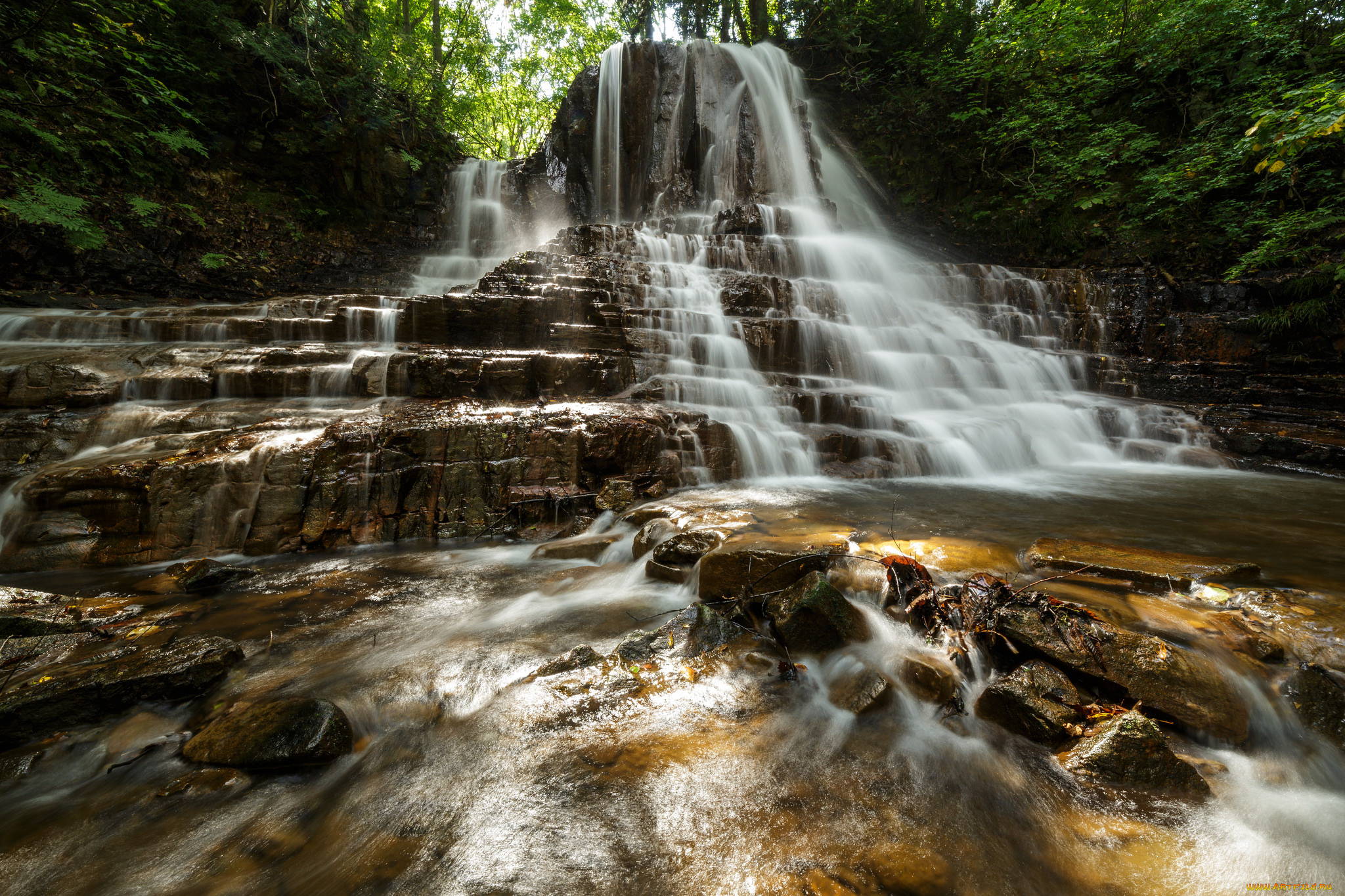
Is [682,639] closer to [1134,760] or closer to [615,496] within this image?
[1134,760]

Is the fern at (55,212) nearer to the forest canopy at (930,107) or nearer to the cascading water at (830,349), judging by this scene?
the forest canopy at (930,107)

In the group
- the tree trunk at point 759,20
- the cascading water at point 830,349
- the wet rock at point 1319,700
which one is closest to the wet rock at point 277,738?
the wet rock at point 1319,700

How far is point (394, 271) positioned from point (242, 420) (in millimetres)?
9504

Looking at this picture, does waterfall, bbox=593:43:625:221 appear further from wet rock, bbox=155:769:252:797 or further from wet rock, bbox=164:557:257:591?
wet rock, bbox=155:769:252:797

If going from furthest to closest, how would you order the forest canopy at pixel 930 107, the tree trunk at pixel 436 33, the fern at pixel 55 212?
the tree trunk at pixel 436 33, the forest canopy at pixel 930 107, the fern at pixel 55 212

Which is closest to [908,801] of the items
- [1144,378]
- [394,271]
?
[1144,378]

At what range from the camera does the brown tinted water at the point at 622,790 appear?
5.14ft

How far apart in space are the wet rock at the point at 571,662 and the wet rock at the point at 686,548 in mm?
1002

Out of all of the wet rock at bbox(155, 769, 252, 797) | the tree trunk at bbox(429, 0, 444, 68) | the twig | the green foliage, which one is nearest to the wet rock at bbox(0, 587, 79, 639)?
the wet rock at bbox(155, 769, 252, 797)

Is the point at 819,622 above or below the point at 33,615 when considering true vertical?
above

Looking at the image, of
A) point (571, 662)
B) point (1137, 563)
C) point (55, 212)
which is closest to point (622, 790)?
point (571, 662)

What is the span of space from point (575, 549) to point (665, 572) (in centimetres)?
110

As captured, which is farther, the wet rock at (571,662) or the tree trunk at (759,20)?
the tree trunk at (759,20)

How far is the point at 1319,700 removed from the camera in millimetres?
1984
